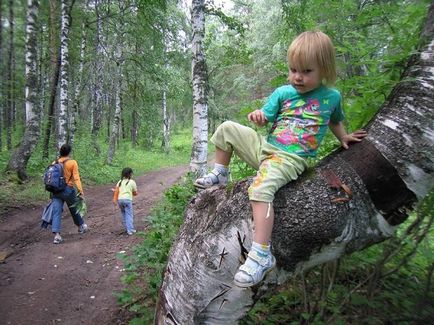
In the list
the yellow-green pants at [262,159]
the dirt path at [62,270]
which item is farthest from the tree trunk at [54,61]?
the yellow-green pants at [262,159]

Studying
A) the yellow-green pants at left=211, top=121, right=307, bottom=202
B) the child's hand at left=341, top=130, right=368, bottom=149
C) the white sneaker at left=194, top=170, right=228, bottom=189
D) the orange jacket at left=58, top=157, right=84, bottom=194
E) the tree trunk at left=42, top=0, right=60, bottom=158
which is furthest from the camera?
the tree trunk at left=42, top=0, right=60, bottom=158

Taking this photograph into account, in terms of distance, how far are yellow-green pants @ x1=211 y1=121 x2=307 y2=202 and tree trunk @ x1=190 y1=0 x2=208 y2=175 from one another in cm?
671

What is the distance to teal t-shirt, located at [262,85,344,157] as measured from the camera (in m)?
2.38

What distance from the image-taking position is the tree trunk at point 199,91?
9.31 meters

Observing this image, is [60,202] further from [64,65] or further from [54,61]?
[54,61]

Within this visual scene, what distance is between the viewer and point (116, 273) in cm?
638

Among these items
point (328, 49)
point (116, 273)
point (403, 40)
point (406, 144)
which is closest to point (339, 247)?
point (406, 144)

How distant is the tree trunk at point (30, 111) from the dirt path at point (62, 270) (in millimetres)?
3037

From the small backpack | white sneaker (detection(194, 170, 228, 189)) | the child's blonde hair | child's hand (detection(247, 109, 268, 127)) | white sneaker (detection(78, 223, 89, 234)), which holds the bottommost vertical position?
white sneaker (detection(78, 223, 89, 234))

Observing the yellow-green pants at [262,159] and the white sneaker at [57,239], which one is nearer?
the yellow-green pants at [262,159]

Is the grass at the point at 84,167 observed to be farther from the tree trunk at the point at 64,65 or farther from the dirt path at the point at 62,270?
the tree trunk at the point at 64,65

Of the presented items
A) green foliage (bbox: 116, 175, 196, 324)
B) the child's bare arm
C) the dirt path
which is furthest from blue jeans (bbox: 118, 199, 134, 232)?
the child's bare arm

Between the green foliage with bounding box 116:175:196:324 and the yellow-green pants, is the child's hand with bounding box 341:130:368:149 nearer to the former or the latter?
the yellow-green pants

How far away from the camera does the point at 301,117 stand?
2418mm
